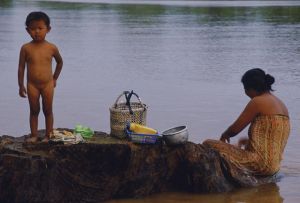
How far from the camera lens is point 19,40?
69.2 feet

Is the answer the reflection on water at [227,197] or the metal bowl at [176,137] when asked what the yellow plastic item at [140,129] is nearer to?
the metal bowl at [176,137]

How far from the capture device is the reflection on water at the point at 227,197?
22.1 feet

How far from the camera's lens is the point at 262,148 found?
705 centimetres

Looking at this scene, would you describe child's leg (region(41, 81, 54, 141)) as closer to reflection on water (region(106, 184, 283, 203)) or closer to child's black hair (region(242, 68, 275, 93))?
reflection on water (region(106, 184, 283, 203))

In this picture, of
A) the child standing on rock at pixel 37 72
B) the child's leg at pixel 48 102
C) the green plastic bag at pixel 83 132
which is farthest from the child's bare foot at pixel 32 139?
the green plastic bag at pixel 83 132

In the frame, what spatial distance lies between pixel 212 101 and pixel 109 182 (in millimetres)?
4940

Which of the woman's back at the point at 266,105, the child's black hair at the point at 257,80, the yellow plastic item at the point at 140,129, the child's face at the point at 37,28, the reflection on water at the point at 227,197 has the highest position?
the child's face at the point at 37,28

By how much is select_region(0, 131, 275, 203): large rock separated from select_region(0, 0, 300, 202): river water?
0.53 ft

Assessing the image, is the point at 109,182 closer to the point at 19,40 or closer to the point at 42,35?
the point at 42,35

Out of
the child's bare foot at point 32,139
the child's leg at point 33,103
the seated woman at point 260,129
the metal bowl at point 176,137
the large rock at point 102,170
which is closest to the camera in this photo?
the large rock at point 102,170

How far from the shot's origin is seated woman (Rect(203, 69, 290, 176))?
702cm

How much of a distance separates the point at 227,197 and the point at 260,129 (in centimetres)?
76

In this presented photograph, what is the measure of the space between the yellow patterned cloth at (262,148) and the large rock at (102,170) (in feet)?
0.53

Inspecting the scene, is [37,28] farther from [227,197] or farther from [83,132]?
[227,197]
